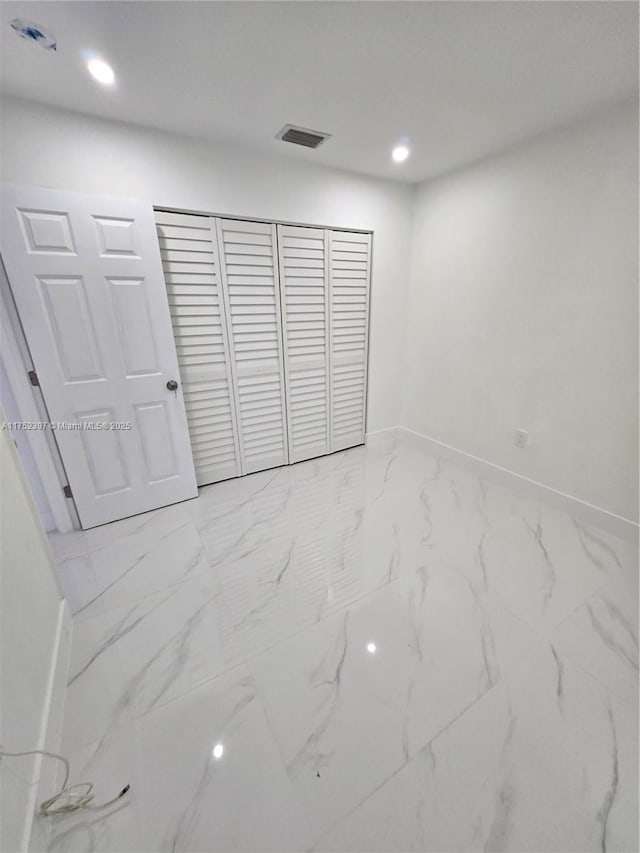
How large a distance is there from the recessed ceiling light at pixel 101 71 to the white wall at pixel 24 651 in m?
1.49

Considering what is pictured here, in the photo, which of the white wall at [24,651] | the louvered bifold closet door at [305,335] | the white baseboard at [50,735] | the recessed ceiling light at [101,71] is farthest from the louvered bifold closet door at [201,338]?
the white baseboard at [50,735]

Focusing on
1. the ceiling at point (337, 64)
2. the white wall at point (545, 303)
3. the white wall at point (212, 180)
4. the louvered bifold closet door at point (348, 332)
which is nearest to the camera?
the ceiling at point (337, 64)

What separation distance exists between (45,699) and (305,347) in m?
2.36

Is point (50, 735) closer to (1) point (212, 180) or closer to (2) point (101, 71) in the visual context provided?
(2) point (101, 71)

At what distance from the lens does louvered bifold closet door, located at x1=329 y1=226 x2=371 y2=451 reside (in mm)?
2695

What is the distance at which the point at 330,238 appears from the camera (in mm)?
2578

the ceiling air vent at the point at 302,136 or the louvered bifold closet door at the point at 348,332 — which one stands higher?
the ceiling air vent at the point at 302,136

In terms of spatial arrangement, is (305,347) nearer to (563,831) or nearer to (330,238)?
(330,238)

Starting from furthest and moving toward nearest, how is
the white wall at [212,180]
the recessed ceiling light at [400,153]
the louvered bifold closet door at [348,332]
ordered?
the louvered bifold closet door at [348,332], the recessed ceiling light at [400,153], the white wall at [212,180]

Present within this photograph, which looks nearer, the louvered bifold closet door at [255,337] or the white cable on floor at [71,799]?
the white cable on floor at [71,799]

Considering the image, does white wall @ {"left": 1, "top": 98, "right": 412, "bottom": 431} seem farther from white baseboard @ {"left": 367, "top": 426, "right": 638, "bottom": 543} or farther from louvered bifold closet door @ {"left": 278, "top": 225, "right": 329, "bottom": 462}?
white baseboard @ {"left": 367, "top": 426, "right": 638, "bottom": 543}

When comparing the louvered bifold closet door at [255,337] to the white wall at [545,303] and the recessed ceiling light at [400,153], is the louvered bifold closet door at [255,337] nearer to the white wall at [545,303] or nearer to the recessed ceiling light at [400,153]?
the recessed ceiling light at [400,153]

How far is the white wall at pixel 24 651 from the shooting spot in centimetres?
85

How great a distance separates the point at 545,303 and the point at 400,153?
1348mm
